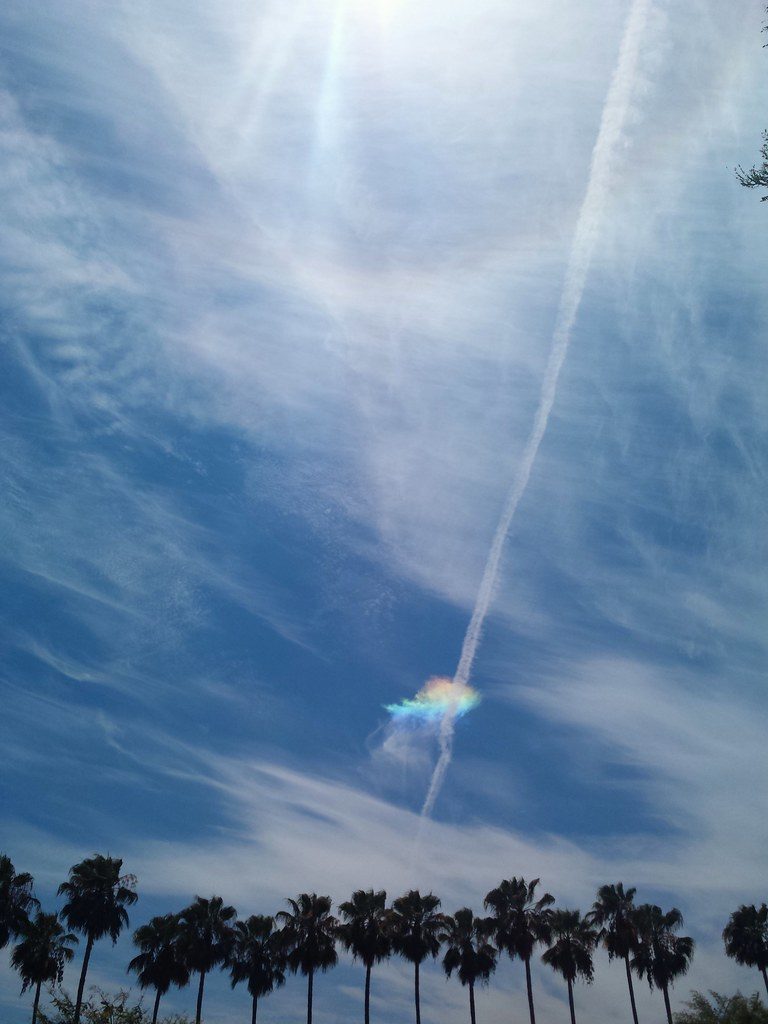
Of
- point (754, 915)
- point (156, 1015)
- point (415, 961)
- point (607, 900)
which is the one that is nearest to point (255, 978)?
point (156, 1015)

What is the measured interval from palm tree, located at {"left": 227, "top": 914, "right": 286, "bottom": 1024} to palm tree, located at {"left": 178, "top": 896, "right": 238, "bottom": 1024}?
0.84 m

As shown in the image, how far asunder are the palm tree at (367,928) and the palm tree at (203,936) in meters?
8.21

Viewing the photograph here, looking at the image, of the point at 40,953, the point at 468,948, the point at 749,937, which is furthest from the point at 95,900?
the point at 749,937

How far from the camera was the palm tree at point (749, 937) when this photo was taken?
57.2 metres

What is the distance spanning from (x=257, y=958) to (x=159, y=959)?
699 centimetres

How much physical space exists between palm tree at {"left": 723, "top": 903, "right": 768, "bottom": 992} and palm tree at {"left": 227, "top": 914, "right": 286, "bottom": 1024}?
3269 centimetres

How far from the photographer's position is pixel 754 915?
58.2 metres

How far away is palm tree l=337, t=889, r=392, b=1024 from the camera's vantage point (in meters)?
52.8

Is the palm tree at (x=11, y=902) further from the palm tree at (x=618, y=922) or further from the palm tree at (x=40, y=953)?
the palm tree at (x=618, y=922)

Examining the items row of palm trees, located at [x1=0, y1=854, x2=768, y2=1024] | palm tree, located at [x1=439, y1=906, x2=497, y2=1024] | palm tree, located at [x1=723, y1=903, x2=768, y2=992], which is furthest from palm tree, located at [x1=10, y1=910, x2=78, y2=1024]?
palm tree, located at [x1=723, y1=903, x2=768, y2=992]

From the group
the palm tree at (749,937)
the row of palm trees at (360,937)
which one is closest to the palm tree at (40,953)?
the row of palm trees at (360,937)

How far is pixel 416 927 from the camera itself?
5397 cm

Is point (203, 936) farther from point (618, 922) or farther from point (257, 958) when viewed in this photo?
point (618, 922)

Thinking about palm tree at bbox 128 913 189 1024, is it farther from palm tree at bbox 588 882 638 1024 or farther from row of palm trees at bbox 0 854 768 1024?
palm tree at bbox 588 882 638 1024
